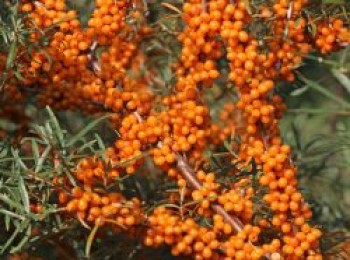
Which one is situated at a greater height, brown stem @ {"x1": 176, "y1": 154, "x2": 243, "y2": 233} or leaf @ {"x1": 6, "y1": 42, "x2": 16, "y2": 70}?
leaf @ {"x1": 6, "y1": 42, "x2": 16, "y2": 70}

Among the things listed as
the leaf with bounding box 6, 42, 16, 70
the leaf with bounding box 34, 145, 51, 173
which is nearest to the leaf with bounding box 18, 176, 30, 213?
the leaf with bounding box 34, 145, 51, 173

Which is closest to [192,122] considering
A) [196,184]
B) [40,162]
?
[196,184]

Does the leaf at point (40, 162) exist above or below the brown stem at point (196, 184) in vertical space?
above

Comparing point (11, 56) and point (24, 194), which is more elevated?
point (11, 56)

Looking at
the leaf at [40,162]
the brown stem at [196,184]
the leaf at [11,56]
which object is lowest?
the brown stem at [196,184]

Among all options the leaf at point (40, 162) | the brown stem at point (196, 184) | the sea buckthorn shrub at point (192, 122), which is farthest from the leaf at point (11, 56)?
the brown stem at point (196, 184)

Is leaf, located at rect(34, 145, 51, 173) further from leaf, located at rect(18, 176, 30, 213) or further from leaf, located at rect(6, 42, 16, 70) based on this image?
leaf, located at rect(6, 42, 16, 70)

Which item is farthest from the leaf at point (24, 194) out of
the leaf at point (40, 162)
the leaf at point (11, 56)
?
the leaf at point (11, 56)

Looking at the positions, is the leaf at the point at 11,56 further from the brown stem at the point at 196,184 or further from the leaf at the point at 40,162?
the brown stem at the point at 196,184

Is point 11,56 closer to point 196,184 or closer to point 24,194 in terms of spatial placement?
point 24,194

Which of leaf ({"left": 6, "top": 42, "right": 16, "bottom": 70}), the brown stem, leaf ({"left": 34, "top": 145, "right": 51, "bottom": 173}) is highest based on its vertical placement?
leaf ({"left": 6, "top": 42, "right": 16, "bottom": 70})
